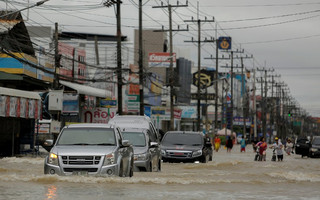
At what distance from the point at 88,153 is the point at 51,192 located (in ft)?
9.10

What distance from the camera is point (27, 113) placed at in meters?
36.3

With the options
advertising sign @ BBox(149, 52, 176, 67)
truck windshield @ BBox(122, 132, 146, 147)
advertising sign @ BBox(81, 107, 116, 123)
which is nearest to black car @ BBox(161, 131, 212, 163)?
truck windshield @ BBox(122, 132, 146, 147)

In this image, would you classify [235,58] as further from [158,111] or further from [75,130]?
[75,130]

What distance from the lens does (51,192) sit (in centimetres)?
1437

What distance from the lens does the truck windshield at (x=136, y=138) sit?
24.2m

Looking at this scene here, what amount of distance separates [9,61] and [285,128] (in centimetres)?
13913

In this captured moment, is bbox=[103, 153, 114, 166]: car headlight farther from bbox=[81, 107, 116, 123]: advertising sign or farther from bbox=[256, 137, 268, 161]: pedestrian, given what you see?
bbox=[81, 107, 116, 123]: advertising sign

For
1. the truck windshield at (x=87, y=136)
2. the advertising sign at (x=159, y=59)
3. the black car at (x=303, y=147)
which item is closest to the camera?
the truck windshield at (x=87, y=136)

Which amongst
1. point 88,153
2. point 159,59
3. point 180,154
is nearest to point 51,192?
point 88,153

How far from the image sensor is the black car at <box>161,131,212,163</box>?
106ft

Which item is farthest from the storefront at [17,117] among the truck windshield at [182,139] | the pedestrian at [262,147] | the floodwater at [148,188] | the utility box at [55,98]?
the floodwater at [148,188]

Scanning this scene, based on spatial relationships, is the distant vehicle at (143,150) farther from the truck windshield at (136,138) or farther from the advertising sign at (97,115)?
the advertising sign at (97,115)

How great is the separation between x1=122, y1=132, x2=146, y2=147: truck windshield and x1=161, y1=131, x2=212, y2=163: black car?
797 centimetres

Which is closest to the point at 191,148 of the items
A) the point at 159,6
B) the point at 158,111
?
the point at 158,111
